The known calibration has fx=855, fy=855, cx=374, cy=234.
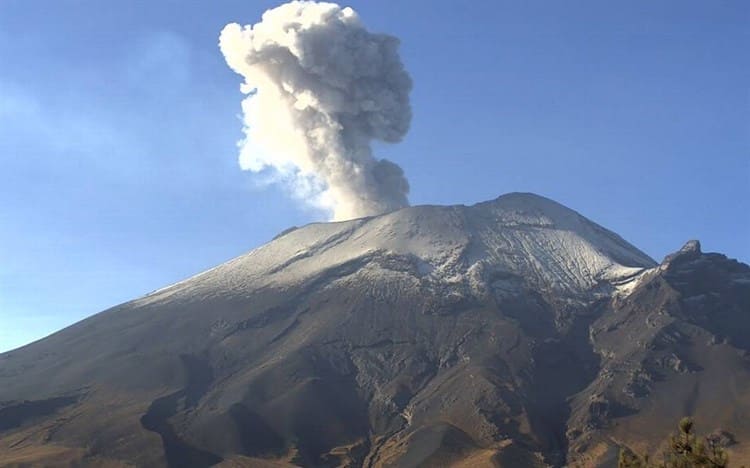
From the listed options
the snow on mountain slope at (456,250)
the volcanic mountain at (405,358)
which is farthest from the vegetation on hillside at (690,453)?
the snow on mountain slope at (456,250)

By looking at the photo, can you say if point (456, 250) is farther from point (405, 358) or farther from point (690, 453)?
point (690, 453)

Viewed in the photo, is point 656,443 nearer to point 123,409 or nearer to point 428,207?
point 123,409

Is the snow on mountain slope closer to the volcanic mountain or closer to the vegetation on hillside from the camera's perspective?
the volcanic mountain

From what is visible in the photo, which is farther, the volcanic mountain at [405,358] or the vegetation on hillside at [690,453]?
the volcanic mountain at [405,358]

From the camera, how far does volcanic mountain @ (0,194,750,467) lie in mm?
101312

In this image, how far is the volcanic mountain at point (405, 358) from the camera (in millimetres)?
101312

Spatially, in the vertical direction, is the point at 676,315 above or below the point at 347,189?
below

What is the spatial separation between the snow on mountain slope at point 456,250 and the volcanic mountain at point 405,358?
0.57 metres

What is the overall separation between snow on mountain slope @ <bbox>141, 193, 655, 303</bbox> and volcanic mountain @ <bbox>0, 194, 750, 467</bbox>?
57 centimetres

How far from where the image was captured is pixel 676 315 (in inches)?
5123

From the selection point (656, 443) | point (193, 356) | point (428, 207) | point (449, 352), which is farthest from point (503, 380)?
point (428, 207)

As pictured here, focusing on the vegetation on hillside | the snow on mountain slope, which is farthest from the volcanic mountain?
the vegetation on hillside

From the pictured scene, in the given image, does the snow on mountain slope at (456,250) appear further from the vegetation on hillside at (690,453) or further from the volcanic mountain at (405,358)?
the vegetation on hillside at (690,453)

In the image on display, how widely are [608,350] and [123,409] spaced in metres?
69.6
